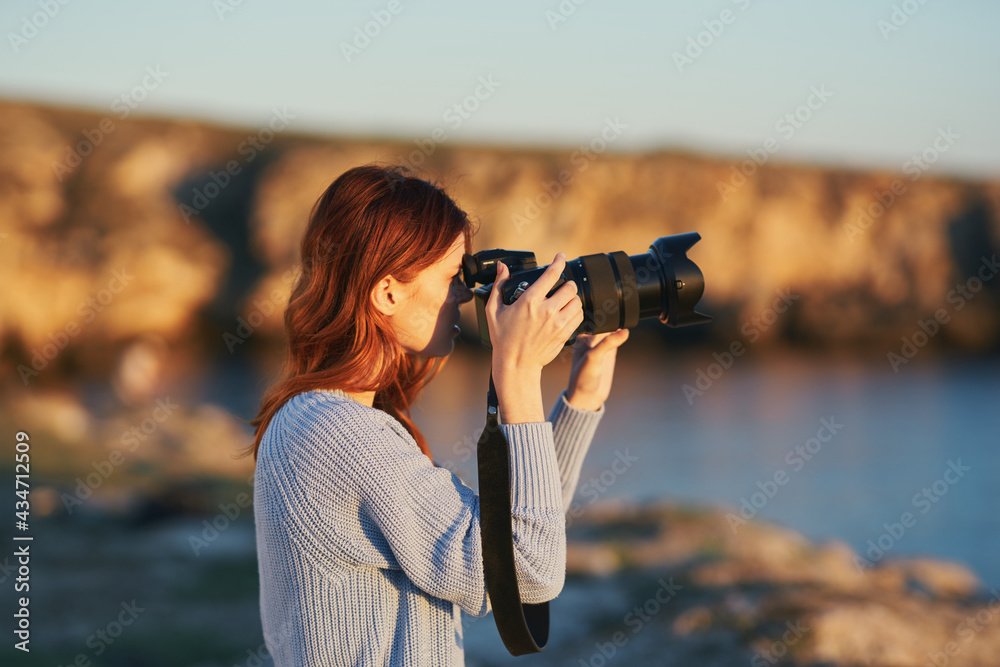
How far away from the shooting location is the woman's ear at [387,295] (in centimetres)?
153

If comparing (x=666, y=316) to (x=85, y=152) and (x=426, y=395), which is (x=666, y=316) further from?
(x=85, y=152)

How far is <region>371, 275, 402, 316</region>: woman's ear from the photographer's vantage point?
153cm

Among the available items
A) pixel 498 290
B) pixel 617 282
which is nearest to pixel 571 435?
Answer: pixel 617 282

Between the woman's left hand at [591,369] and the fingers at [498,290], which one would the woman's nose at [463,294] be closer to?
the fingers at [498,290]

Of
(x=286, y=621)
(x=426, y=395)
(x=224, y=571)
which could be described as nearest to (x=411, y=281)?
(x=286, y=621)

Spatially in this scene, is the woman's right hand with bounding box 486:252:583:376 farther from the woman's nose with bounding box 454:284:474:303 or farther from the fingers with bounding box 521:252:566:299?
the woman's nose with bounding box 454:284:474:303

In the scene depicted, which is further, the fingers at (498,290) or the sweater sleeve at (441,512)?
the fingers at (498,290)

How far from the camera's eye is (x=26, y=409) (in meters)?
9.58

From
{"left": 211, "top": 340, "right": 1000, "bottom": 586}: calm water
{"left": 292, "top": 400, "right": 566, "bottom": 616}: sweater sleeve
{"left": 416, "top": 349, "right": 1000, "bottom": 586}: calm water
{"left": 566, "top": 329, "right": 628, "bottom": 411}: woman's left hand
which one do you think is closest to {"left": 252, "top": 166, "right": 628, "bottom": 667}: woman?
{"left": 292, "top": 400, "right": 566, "bottom": 616}: sweater sleeve

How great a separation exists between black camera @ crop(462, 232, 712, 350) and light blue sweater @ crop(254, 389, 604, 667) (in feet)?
1.26

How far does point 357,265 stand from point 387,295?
0.10 meters

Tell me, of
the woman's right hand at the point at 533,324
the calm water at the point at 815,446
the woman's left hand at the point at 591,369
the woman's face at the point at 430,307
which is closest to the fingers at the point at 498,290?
the woman's right hand at the point at 533,324

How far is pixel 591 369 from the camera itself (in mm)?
1956

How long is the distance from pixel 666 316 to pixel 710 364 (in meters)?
14.5
